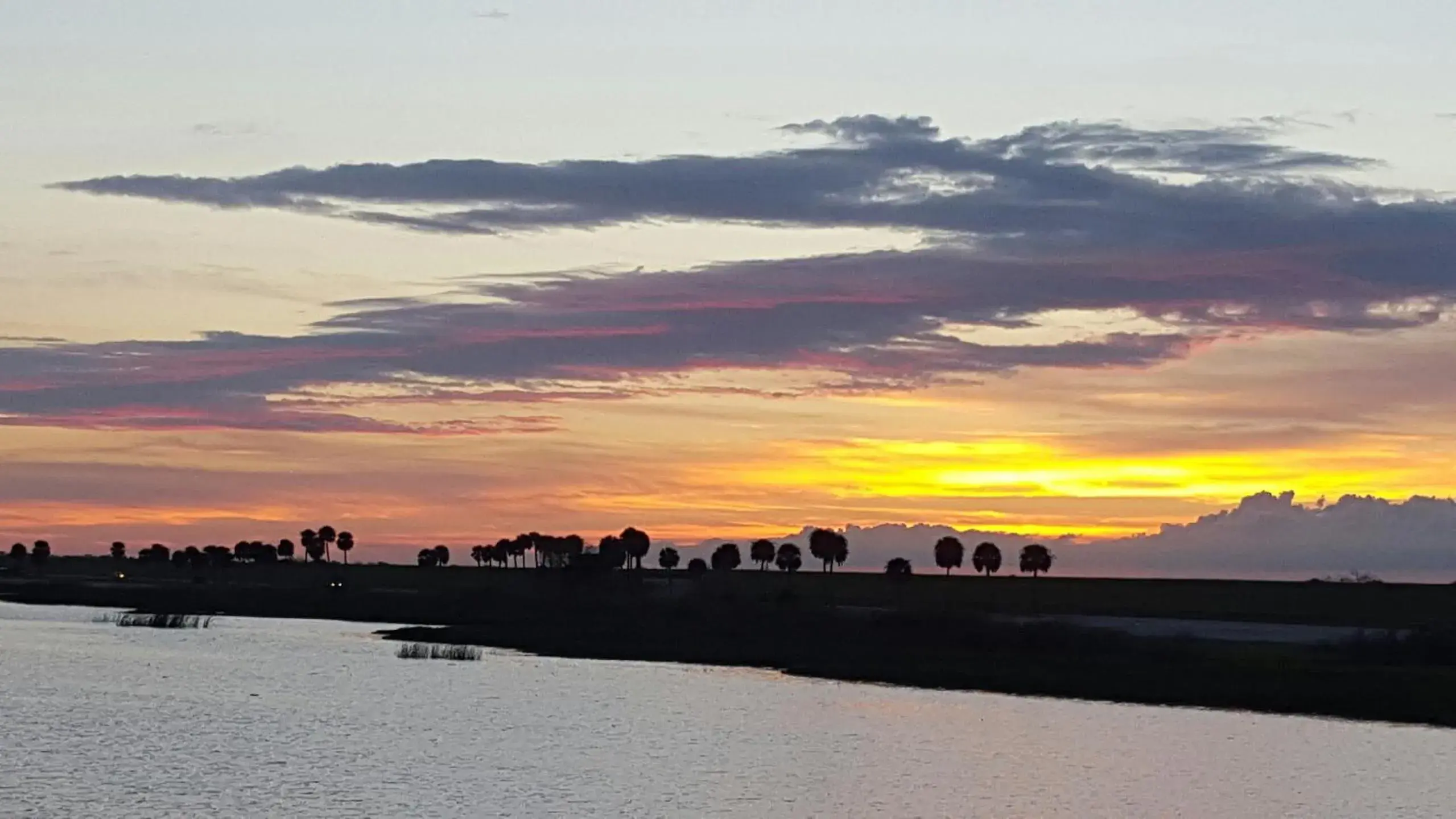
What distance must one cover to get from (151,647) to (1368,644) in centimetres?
6706

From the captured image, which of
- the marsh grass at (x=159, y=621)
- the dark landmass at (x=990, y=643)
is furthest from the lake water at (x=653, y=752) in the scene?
the marsh grass at (x=159, y=621)

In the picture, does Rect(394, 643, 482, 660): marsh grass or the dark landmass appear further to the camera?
Rect(394, 643, 482, 660): marsh grass

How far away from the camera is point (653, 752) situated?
5619 centimetres

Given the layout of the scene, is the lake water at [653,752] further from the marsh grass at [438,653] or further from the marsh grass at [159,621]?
the marsh grass at [159,621]

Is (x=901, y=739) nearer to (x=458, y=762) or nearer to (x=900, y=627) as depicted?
(x=458, y=762)

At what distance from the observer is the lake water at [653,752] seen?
149 feet

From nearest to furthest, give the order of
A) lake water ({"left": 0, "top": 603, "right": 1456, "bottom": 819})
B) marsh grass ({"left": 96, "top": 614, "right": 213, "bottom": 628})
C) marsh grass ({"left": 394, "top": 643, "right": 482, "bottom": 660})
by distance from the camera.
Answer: lake water ({"left": 0, "top": 603, "right": 1456, "bottom": 819}) → marsh grass ({"left": 394, "top": 643, "right": 482, "bottom": 660}) → marsh grass ({"left": 96, "top": 614, "right": 213, "bottom": 628})

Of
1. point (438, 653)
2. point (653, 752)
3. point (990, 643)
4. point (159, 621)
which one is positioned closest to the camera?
point (653, 752)

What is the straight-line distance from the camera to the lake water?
149 ft

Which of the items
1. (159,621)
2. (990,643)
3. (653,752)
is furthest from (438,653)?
(653,752)

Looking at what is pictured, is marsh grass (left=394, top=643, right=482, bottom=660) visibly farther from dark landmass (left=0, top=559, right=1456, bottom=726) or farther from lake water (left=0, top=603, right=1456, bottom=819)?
lake water (left=0, top=603, right=1456, bottom=819)

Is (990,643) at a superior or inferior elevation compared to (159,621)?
superior

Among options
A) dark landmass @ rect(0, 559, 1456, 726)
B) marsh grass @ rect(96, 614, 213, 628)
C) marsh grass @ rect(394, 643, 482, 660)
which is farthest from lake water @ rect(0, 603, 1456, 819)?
marsh grass @ rect(96, 614, 213, 628)

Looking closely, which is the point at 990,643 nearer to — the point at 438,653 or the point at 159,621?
the point at 438,653
